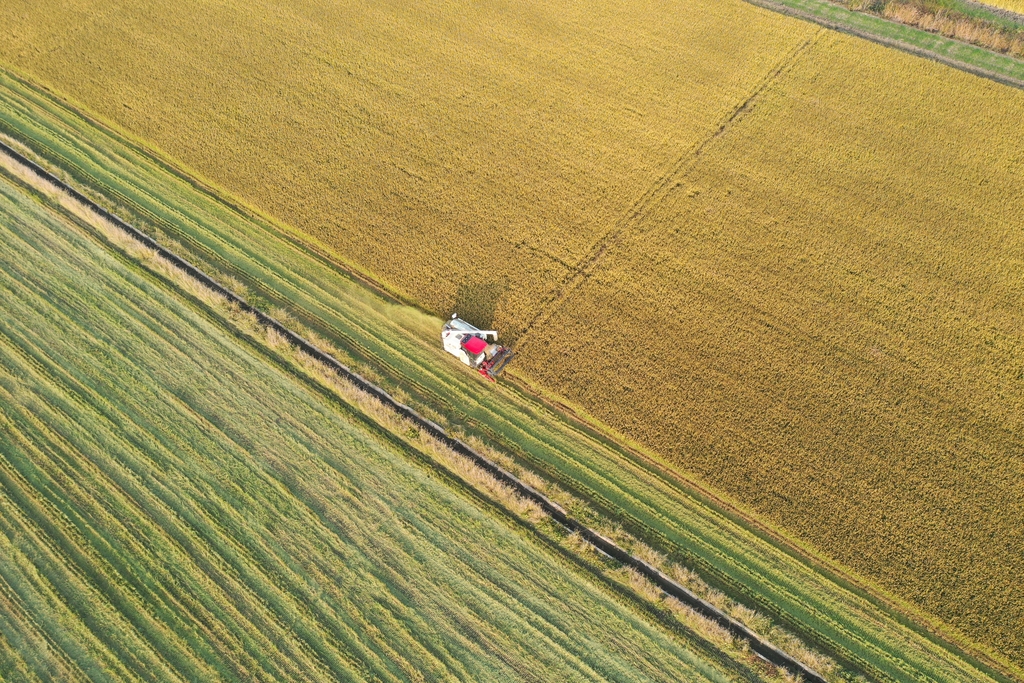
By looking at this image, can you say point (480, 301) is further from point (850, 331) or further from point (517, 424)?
point (850, 331)

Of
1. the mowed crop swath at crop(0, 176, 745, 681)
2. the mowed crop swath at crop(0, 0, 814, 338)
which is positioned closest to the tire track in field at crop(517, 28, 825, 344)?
the mowed crop swath at crop(0, 0, 814, 338)

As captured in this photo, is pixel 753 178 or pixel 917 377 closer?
pixel 917 377

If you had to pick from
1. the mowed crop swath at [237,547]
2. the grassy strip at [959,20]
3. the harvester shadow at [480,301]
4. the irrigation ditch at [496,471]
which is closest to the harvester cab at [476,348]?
the harvester shadow at [480,301]

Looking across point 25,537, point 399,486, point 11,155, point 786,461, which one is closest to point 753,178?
point 786,461

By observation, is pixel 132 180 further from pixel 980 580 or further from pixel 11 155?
pixel 980 580

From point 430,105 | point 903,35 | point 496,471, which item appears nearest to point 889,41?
point 903,35

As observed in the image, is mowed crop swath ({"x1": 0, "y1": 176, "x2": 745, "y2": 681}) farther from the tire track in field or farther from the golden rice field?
the tire track in field
